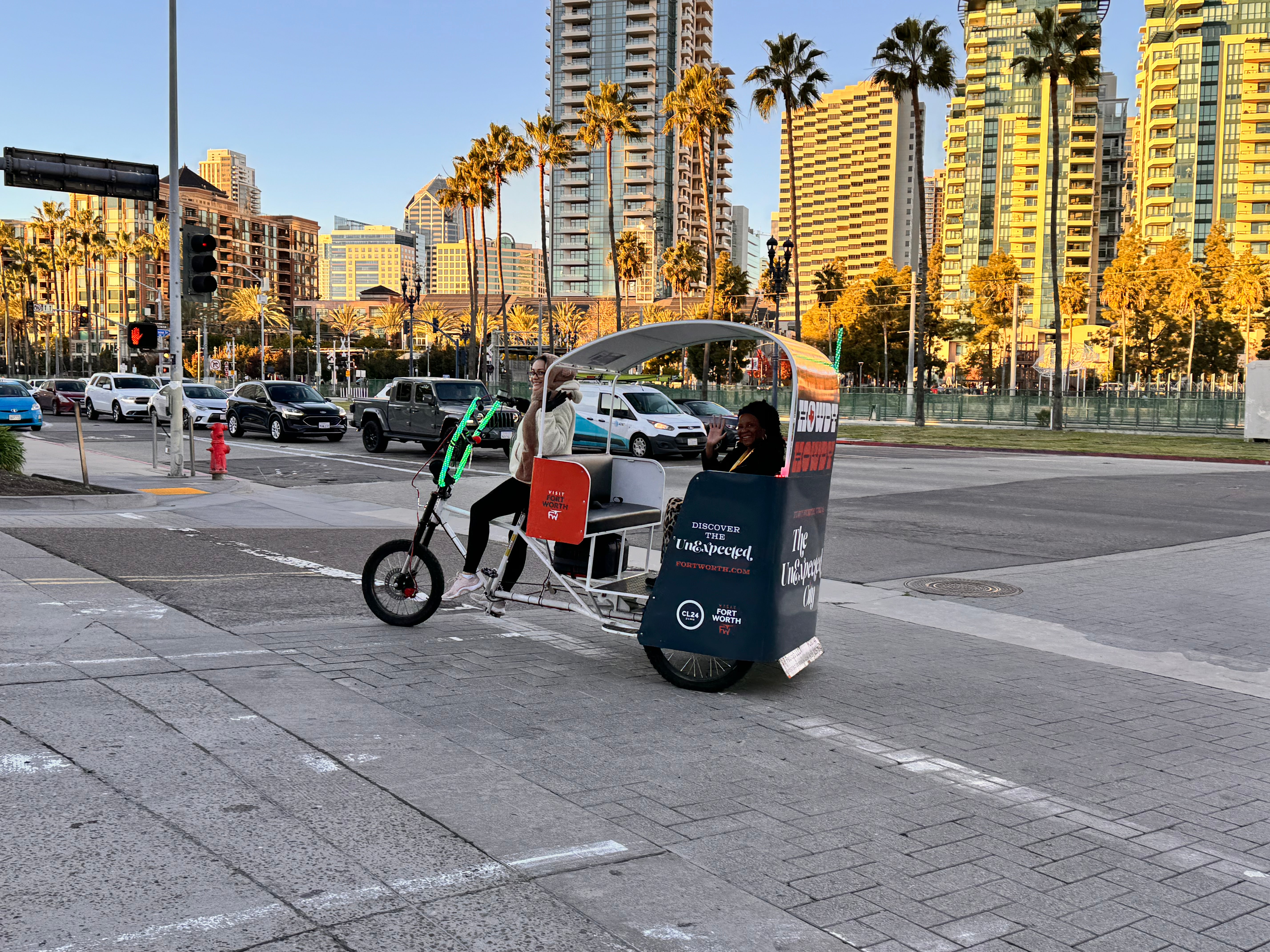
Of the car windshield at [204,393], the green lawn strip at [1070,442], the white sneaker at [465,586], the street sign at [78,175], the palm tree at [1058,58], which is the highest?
the palm tree at [1058,58]

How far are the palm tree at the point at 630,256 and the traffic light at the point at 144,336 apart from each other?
6844cm

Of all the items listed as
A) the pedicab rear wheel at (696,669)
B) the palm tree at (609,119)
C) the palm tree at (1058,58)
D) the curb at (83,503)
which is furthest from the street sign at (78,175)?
the palm tree at (609,119)

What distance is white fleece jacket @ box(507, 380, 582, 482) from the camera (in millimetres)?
7273

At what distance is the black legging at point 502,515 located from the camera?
291 inches

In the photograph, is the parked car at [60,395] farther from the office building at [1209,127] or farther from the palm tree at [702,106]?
the office building at [1209,127]

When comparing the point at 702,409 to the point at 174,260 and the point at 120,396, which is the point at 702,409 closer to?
the point at 174,260

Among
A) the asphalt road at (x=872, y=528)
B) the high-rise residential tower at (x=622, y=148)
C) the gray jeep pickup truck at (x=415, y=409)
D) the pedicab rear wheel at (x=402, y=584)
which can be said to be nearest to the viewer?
the pedicab rear wheel at (x=402, y=584)

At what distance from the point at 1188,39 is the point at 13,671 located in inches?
5632

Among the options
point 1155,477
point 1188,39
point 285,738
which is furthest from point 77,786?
point 1188,39

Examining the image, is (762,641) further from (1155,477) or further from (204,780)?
(1155,477)

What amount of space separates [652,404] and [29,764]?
23.4m

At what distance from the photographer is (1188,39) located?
124m

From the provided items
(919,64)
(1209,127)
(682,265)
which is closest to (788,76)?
(919,64)

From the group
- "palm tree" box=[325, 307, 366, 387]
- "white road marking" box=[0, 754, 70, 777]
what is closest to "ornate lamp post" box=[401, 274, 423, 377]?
"palm tree" box=[325, 307, 366, 387]
